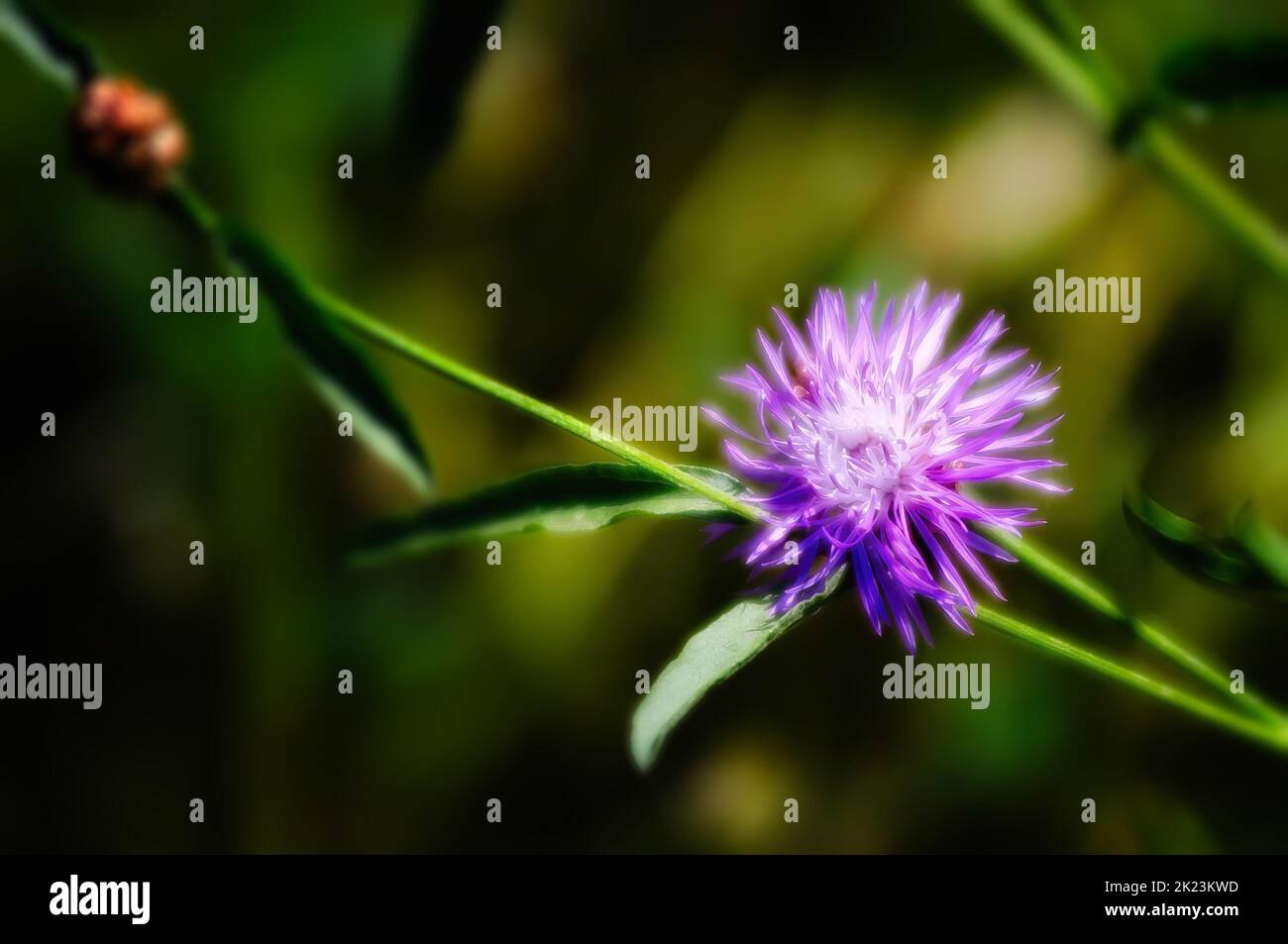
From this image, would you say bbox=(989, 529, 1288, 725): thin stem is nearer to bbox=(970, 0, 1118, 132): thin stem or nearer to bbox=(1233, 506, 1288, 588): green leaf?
bbox=(1233, 506, 1288, 588): green leaf

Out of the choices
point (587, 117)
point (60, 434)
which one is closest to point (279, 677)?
point (60, 434)

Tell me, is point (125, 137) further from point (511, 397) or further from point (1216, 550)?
point (1216, 550)

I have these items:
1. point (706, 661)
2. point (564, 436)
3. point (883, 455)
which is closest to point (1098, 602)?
point (883, 455)

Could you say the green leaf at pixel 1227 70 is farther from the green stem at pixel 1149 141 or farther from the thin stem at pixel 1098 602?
the thin stem at pixel 1098 602

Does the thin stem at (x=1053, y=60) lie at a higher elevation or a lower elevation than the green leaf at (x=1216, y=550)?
higher

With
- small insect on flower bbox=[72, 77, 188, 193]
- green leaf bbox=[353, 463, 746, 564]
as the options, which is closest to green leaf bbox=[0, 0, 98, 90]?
small insect on flower bbox=[72, 77, 188, 193]

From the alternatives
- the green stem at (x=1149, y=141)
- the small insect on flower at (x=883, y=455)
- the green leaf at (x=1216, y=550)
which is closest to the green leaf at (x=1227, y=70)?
the green stem at (x=1149, y=141)

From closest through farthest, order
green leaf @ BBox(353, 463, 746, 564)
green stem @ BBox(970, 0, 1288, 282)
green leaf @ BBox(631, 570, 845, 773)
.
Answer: green leaf @ BBox(631, 570, 845, 773) < green leaf @ BBox(353, 463, 746, 564) < green stem @ BBox(970, 0, 1288, 282)
